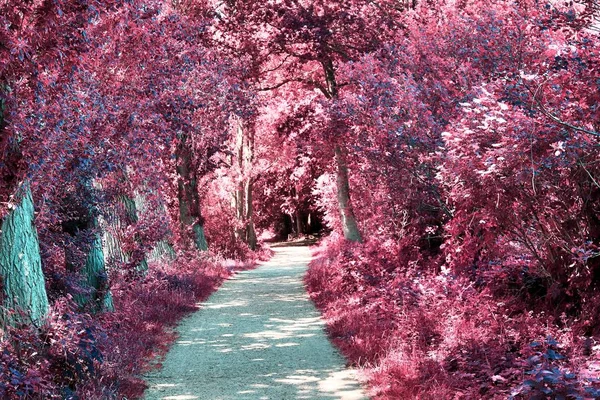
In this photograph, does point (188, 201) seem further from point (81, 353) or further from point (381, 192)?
point (81, 353)

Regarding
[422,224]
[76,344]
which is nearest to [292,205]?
[422,224]

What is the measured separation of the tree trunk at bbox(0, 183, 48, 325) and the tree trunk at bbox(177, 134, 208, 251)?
13.1 meters

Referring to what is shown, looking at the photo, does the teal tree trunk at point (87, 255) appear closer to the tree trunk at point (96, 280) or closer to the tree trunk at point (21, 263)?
the tree trunk at point (96, 280)

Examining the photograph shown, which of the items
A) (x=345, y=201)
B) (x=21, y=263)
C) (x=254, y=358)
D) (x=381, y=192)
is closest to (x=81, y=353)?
(x=21, y=263)

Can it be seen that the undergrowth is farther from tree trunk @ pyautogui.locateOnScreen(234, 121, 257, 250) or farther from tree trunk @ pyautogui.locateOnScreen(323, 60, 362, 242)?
tree trunk @ pyautogui.locateOnScreen(234, 121, 257, 250)

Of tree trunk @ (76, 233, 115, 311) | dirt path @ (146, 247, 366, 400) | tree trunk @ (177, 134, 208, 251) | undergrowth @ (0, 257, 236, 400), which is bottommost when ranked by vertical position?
dirt path @ (146, 247, 366, 400)

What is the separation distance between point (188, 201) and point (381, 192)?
8.48 meters

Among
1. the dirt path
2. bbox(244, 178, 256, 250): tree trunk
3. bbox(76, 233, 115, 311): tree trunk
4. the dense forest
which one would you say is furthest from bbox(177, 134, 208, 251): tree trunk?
bbox(76, 233, 115, 311): tree trunk

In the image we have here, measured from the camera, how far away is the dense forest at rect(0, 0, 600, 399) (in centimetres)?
503

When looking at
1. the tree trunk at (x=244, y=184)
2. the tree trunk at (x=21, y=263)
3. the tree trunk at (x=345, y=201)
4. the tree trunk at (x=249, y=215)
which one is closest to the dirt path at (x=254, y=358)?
the tree trunk at (x=21, y=263)

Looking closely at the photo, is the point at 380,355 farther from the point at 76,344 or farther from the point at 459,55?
the point at 459,55

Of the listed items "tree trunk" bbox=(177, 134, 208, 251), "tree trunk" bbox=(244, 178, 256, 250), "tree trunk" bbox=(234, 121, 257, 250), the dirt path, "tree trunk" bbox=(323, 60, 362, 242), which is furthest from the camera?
"tree trunk" bbox=(244, 178, 256, 250)

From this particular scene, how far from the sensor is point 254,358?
7.70 meters

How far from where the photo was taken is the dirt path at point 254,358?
6.21 meters
